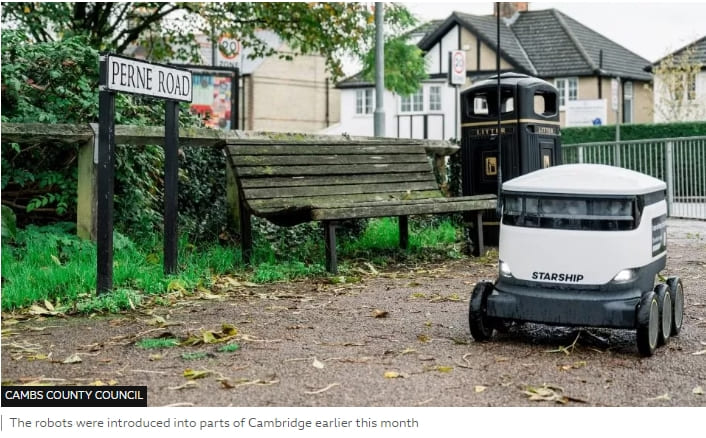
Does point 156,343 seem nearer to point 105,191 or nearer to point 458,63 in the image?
point 105,191

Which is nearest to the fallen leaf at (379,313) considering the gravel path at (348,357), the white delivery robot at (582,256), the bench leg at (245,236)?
the gravel path at (348,357)

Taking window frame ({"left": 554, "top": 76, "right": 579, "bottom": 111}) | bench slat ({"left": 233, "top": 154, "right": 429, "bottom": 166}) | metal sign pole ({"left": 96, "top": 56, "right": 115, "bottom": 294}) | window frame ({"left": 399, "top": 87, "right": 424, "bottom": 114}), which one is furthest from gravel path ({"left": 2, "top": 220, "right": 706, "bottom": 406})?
window frame ({"left": 399, "top": 87, "right": 424, "bottom": 114})

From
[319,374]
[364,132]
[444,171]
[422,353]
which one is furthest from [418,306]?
[364,132]

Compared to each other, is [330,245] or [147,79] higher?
[147,79]

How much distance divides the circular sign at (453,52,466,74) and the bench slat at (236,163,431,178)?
323 inches

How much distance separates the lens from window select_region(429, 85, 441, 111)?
1895 inches

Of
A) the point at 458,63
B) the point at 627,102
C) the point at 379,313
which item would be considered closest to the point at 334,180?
the point at 379,313

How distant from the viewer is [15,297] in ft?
21.7

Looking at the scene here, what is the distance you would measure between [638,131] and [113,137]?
2716cm

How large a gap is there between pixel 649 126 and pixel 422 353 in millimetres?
27551

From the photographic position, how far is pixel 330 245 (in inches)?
332

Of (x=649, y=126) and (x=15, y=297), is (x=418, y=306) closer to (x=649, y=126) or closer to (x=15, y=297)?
(x=15, y=297)

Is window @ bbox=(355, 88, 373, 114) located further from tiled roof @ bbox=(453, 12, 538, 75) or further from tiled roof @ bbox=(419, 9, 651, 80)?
tiled roof @ bbox=(453, 12, 538, 75)

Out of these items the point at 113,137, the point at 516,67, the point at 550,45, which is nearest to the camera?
the point at 113,137
